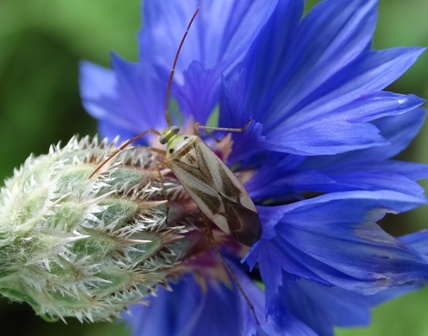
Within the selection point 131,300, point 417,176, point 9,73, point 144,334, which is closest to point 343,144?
point 417,176

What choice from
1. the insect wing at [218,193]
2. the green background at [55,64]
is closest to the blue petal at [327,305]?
the insect wing at [218,193]

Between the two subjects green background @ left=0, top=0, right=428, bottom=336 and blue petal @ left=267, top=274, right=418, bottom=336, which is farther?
green background @ left=0, top=0, right=428, bottom=336

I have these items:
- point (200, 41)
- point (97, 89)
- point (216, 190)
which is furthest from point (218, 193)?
point (97, 89)

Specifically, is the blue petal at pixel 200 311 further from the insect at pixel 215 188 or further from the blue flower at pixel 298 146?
the insect at pixel 215 188

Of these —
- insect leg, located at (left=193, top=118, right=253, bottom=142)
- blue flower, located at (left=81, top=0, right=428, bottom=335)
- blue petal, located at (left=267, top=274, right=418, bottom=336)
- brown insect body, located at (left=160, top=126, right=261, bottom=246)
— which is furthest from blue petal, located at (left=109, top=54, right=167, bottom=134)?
blue petal, located at (left=267, top=274, right=418, bottom=336)

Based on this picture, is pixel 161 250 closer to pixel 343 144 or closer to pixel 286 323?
pixel 286 323

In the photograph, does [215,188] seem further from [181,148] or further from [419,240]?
[419,240]

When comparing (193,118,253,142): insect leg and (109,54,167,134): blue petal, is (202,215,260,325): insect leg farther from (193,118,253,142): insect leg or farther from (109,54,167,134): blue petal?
(109,54,167,134): blue petal
